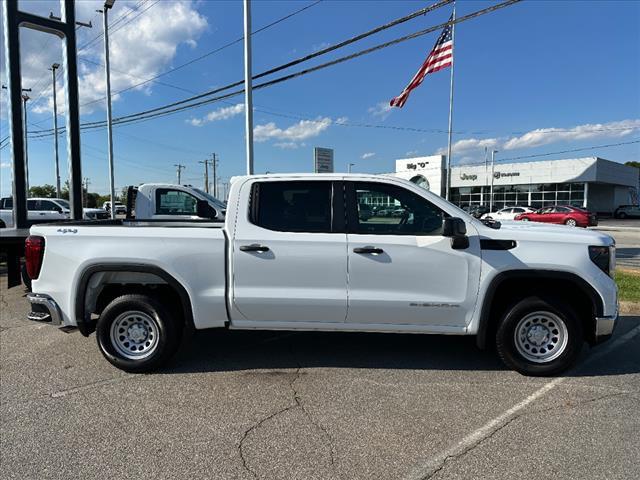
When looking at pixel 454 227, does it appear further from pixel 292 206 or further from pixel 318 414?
pixel 318 414

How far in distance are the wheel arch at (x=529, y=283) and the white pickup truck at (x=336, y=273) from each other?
12 mm

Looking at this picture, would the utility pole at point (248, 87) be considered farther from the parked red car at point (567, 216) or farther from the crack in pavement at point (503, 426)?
the parked red car at point (567, 216)

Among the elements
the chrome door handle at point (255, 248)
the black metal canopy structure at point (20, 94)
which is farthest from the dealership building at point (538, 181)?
the chrome door handle at point (255, 248)

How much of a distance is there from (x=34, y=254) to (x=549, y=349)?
A: 5064 mm

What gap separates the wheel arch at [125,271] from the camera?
13.8 ft

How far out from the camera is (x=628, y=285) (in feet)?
26.6

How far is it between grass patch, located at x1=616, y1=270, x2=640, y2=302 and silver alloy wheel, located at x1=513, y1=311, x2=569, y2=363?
380 cm

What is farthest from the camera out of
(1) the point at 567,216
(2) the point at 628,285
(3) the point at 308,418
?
(1) the point at 567,216

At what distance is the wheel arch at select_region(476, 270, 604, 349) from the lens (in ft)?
13.4

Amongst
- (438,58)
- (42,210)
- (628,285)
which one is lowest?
(628,285)

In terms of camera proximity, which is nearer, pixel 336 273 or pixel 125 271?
pixel 336 273

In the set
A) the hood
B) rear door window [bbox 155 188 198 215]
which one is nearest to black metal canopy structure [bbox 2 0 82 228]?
rear door window [bbox 155 188 198 215]

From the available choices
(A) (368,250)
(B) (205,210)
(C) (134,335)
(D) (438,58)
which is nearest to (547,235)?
(A) (368,250)

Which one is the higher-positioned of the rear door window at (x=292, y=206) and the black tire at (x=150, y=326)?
the rear door window at (x=292, y=206)
